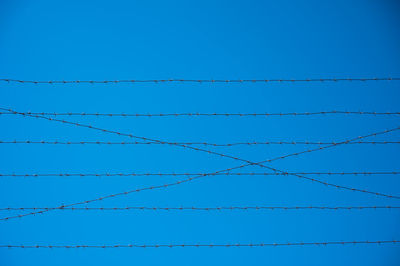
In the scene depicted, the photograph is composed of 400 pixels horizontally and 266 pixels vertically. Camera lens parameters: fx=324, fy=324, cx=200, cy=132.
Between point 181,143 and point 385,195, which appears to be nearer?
point 181,143

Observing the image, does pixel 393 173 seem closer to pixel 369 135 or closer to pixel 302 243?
pixel 369 135

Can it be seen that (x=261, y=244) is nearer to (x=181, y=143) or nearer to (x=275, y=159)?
(x=275, y=159)

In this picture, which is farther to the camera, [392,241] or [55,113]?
[392,241]

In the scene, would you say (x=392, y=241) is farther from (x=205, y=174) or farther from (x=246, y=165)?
(x=205, y=174)

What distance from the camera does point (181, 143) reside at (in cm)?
278

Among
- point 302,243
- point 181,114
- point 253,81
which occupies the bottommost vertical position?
point 302,243

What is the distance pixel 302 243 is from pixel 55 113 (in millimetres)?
2401

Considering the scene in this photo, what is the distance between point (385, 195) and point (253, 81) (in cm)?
161

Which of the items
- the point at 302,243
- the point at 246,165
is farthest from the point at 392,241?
the point at 246,165

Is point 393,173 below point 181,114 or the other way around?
below

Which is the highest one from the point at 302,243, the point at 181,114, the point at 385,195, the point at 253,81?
the point at 253,81

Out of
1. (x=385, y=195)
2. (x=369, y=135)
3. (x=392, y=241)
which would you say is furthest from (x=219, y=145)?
(x=392, y=241)

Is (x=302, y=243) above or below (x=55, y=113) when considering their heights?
below

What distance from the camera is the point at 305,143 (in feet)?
9.08
